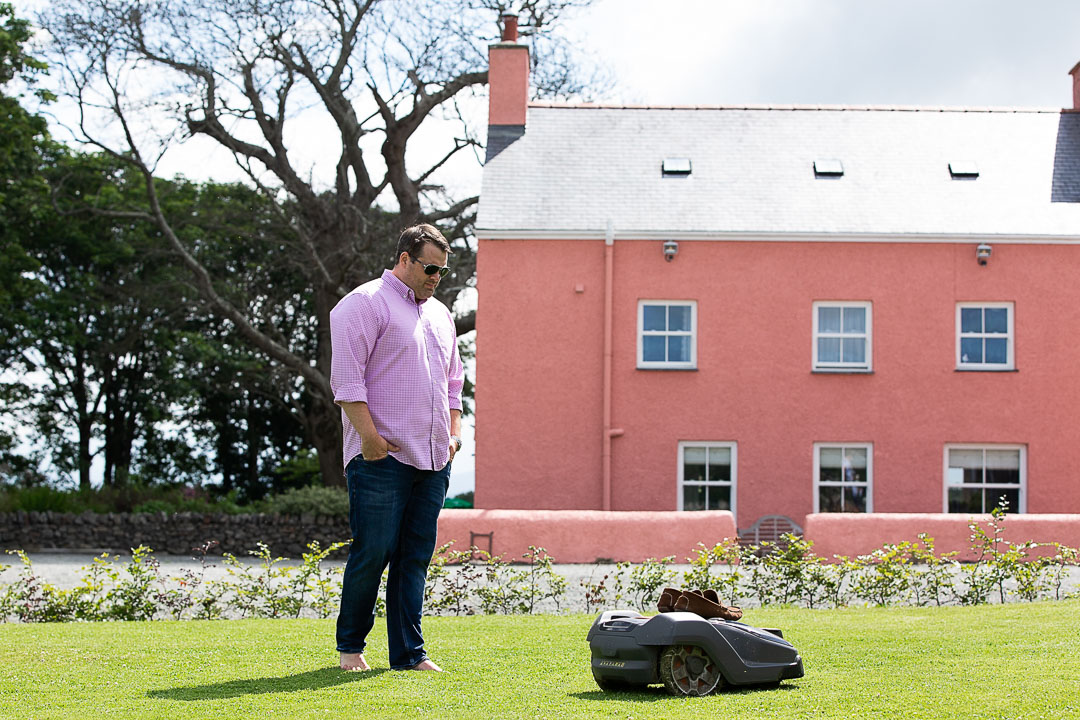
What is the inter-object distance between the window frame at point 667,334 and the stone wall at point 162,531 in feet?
18.6

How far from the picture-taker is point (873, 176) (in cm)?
2153

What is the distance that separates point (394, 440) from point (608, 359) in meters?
14.5

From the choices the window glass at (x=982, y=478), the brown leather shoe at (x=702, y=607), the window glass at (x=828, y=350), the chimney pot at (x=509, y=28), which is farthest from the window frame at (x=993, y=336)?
the brown leather shoe at (x=702, y=607)

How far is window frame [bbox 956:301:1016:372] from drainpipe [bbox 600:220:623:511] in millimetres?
5518

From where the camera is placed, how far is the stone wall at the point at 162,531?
21.2 meters

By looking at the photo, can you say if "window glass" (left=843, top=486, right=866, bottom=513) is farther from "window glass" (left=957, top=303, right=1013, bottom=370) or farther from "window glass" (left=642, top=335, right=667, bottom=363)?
"window glass" (left=642, top=335, right=667, bottom=363)

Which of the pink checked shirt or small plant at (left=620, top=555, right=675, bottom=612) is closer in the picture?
the pink checked shirt

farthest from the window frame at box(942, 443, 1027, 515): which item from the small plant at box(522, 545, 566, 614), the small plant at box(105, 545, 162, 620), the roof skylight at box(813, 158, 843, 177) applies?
the small plant at box(105, 545, 162, 620)

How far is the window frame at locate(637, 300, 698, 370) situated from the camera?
2023 cm

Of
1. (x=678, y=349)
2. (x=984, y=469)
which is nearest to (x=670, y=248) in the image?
(x=678, y=349)

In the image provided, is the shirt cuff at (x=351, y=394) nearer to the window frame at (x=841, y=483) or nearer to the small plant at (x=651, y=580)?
the small plant at (x=651, y=580)

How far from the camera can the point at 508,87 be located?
22.5 m

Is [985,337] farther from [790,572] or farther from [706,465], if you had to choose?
[790,572]

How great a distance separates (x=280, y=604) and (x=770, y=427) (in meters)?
12.0
